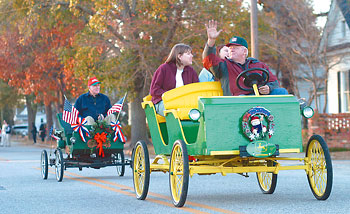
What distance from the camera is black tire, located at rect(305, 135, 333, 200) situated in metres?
8.12

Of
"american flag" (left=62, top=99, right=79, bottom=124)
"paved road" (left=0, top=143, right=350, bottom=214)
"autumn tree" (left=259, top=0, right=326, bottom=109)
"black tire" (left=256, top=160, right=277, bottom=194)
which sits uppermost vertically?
"autumn tree" (left=259, top=0, right=326, bottom=109)

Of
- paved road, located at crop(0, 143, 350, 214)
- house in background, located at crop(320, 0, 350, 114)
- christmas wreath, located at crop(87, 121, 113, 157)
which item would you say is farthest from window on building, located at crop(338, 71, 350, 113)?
christmas wreath, located at crop(87, 121, 113, 157)

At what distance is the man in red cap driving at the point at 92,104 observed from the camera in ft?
46.3

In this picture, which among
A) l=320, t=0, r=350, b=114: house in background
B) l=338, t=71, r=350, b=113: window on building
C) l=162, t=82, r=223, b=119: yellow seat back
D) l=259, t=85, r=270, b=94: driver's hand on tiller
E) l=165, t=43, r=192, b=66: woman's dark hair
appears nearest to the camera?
l=259, t=85, r=270, b=94: driver's hand on tiller

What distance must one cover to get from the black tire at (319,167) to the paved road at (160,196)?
172mm

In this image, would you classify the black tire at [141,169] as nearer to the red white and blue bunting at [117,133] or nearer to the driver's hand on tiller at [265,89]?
the driver's hand on tiller at [265,89]

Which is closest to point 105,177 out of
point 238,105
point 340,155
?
point 238,105

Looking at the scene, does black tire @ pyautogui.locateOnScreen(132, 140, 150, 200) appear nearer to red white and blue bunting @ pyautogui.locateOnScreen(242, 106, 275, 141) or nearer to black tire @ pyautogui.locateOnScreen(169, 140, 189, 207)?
black tire @ pyautogui.locateOnScreen(169, 140, 189, 207)

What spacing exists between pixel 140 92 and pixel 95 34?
3152 mm

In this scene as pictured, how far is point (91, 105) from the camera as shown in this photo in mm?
14203

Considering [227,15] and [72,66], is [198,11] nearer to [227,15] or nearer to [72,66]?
[227,15]

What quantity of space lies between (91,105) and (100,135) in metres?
0.80

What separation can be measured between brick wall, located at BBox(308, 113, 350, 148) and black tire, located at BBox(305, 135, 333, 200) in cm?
1626

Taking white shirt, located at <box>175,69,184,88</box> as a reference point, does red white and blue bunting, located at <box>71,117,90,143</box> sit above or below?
below
